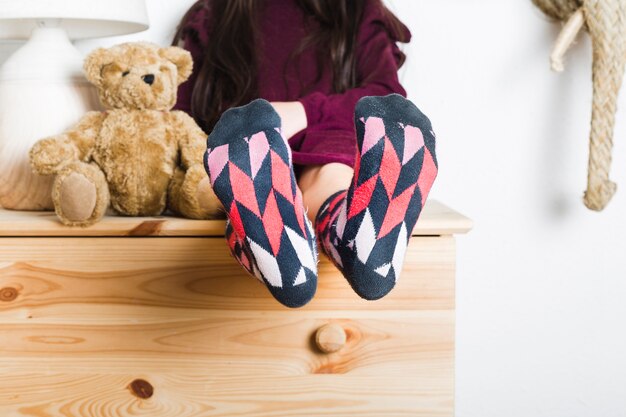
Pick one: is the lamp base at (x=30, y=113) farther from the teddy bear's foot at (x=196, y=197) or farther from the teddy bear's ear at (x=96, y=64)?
the teddy bear's foot at (x=196, y=197)

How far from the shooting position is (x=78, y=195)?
827 mm

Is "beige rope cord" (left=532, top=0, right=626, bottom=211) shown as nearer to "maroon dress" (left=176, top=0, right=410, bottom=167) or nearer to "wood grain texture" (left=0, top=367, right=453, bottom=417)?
"maroon dress" (left=176, top=0, right=410, bottom=167)

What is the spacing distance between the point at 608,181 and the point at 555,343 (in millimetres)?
338

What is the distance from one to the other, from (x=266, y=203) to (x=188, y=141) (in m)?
0.31

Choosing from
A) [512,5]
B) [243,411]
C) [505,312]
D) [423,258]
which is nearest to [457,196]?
[505,312]

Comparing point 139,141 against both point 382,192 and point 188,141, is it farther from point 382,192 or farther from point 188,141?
point 382,192

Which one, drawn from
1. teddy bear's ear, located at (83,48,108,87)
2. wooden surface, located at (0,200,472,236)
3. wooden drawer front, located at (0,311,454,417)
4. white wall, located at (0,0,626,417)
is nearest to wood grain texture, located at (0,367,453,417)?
wooden drawer front, located at (0,311,454,417)

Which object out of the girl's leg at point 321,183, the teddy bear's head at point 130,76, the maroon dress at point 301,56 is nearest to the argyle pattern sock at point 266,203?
the girl's leg at point 321,183

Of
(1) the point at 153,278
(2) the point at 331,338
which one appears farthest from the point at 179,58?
(2) the point at 331,338

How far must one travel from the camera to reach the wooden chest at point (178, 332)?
861 millimetres

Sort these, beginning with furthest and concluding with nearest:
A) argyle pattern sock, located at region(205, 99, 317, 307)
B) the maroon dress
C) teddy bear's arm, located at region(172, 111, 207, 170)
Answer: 1. the maroon dress
2. teddy bear's arm, located at region(172, 111, 207, 170)
3. argyle pattern sock, located at region(205, 99, 317, 307)

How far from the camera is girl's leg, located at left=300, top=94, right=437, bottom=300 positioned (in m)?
0.67

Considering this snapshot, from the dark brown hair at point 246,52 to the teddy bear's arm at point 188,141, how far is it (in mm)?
205

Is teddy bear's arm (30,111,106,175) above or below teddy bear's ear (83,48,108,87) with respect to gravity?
below
